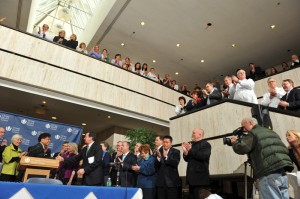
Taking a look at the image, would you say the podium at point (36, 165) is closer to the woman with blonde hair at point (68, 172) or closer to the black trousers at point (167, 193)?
the woman with blonde hair at point (68, 172)

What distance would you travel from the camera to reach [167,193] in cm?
358

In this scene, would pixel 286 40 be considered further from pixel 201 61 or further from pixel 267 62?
pixel 201 61

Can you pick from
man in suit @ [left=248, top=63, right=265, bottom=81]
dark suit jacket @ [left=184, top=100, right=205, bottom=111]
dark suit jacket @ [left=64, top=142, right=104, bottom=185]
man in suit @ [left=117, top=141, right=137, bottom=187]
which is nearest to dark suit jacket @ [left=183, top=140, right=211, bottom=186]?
man in suit @ [left=117, top=141, right=137, bottom=187]

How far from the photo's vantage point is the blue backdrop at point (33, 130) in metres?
5.99

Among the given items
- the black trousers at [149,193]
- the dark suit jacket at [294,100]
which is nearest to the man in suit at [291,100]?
the dark suit jacket at [294,100]

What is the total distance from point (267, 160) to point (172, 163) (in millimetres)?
1376

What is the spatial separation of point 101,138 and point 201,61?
535 cm

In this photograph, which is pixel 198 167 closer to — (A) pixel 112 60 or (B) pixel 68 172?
(B) pixel 68 172

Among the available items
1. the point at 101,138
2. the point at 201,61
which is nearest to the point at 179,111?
the point at 101,138

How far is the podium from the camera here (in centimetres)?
351

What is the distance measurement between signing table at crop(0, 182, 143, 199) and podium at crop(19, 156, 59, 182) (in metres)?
1.59

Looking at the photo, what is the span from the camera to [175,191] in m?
3.60

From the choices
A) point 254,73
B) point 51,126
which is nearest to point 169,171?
point 51,126

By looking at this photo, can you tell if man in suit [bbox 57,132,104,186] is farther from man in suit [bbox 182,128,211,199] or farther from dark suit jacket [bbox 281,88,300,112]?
dark suit jacket [bbox 281,88,300,112]
